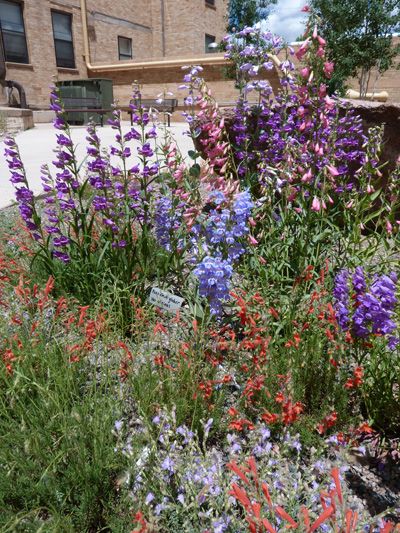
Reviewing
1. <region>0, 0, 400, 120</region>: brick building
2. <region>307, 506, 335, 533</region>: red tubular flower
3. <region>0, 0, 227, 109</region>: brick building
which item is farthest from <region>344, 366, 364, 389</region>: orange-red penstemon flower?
<region>0, 0, 227, 109</region>: brick building

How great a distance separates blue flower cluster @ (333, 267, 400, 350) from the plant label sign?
2.81 feet

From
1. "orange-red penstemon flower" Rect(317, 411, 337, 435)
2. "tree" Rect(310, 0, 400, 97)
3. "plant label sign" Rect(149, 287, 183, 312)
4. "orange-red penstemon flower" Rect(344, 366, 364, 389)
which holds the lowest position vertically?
"orange-red penstemon flower" Rect(317, 411, 337, 435)

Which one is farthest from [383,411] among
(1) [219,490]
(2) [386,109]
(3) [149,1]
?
(3) [149,1]

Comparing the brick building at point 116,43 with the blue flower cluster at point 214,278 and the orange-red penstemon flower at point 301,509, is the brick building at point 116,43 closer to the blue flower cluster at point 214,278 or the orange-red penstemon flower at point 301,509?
the blue flower cluster at point 214,278

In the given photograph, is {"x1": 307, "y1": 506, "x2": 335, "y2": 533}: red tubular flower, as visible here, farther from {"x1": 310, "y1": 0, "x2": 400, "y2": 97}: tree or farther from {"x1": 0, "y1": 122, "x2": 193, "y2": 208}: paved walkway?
{"x1": 310, "y1": 0, "x2": 400, "y2": 97}: tree

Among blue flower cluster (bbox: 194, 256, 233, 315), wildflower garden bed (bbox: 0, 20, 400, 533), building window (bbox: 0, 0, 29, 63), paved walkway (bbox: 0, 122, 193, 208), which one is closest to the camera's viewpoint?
wildflower garden bed (bbox: 0, 20, 400, 533)

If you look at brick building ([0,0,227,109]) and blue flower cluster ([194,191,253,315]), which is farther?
brick building ([0,0,227,109])

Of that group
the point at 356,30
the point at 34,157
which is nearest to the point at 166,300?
the point at 34,157

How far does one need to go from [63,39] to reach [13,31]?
8.24 ft

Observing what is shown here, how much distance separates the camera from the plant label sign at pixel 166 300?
91.4 inches

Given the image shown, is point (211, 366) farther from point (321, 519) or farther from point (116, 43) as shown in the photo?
point (116, 43)

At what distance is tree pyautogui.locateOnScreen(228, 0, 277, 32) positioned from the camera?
17938mm

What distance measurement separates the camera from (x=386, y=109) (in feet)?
13.2

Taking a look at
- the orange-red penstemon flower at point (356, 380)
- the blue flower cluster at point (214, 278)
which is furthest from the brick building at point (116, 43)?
the orange-red penstemon flower at point (356, 380)
